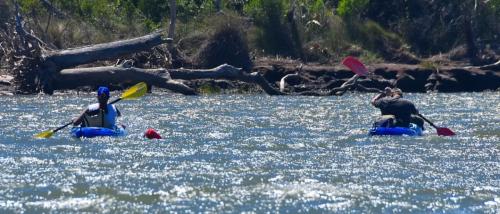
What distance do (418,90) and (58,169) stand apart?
20942 mm

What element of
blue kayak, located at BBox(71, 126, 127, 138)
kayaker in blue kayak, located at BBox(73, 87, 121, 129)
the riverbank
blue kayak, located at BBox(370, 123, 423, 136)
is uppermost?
kayaker in blue kayak, located at BBox(73, 87, 121, 129)

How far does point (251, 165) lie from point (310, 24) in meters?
24.2

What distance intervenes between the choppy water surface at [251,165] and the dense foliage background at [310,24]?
12126 mm

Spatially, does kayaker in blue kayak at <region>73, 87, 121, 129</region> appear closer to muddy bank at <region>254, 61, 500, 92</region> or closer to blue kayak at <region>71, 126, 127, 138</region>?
blue kayak at <region>71, 126, 127, 138</region>

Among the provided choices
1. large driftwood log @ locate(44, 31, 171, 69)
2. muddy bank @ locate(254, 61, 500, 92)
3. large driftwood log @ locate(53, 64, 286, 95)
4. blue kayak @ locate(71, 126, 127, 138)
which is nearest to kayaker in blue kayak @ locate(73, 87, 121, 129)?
blue kayak @ locate(71, 126, 127, 138)

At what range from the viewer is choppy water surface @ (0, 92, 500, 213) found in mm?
12070

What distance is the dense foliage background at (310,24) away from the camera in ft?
117

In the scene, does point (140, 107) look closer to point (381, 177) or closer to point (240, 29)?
point (240, 29)

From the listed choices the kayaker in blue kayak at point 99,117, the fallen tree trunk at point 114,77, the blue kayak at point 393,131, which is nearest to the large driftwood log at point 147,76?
the fallen tree trunk at point 114,77

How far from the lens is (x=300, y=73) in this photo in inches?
1314

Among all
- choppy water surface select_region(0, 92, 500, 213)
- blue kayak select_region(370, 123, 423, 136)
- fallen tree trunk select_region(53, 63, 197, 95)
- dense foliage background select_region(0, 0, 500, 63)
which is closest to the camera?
choppy water surface select_region(0, 92, 500, 213)

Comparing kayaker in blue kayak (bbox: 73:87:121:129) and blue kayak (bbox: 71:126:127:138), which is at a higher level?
kayaker in blue kayak (bbox: 73:87:121:129)

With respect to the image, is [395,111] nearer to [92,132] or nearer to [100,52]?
[92,132]

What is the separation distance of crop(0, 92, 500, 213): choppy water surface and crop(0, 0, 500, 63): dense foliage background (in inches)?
477
